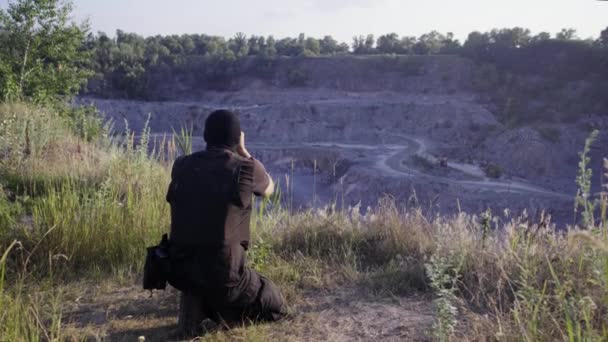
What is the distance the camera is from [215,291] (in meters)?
3.74

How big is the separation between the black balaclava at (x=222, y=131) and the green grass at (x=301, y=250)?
4.04ft

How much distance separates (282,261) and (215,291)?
1.42 meters

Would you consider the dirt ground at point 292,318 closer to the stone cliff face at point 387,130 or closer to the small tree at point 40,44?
the small tree at point 40,44

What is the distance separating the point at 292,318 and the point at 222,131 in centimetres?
147

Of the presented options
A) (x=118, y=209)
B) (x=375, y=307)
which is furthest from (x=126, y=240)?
Answer: (x=375, y=307)

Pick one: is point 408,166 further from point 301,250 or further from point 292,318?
point 292,318

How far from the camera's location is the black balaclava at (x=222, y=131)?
Answer: 12.5 ft

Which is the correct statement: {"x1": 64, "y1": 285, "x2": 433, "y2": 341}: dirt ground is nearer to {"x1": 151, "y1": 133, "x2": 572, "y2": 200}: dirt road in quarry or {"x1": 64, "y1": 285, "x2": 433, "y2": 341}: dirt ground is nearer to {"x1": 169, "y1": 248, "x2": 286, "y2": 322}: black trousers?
{"x1": 169, "y1": 248, "x2": 286, "y2": 322}: black trousers

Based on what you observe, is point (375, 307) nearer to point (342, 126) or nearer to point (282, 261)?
point (282, 261)

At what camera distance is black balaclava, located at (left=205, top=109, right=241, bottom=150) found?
149 inches

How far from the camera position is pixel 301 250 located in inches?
221

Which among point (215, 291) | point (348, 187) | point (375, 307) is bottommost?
point (348, 187)

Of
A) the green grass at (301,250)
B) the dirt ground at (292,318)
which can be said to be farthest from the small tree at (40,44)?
the dirt ground at (292,318)

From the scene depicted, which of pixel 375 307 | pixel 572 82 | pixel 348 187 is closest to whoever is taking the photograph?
pixel 375 307
